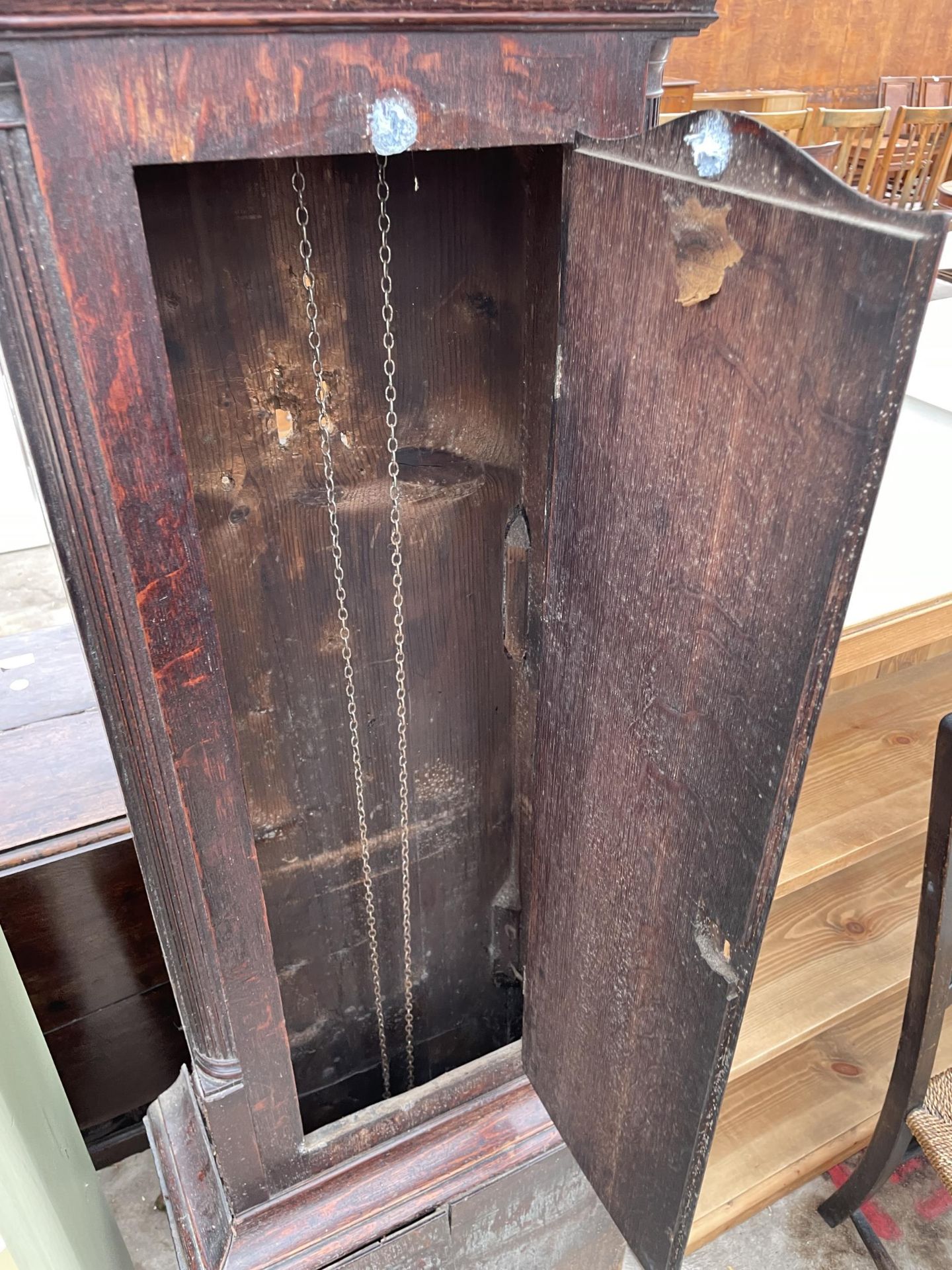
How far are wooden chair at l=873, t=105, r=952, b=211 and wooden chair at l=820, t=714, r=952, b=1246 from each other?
3.62 meters

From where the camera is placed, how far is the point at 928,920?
0.99m

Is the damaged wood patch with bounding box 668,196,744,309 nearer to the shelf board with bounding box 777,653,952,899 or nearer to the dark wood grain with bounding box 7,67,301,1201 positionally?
the dark wood grain with bounding box 7,67,301,1201

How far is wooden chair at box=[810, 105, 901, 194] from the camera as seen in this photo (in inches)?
140

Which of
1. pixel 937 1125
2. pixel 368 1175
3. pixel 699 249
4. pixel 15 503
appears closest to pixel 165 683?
pixel 699 249

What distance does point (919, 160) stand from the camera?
4020 millimetres

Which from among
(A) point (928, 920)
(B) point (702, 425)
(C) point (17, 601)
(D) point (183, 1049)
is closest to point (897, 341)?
(B) point (702, 425)

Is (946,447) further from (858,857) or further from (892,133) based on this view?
(892,133)

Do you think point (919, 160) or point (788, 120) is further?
point (919, 160)

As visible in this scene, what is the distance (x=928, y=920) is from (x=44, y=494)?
957 millimetres

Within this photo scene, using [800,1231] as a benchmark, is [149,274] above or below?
above

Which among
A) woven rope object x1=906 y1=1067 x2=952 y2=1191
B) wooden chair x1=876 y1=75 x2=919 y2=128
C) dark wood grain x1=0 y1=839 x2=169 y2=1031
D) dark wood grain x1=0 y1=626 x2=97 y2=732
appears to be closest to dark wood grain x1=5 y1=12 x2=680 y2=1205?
dark wood grain x1=0 y1=839 x2=169 y2=1031

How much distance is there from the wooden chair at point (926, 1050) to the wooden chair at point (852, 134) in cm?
308

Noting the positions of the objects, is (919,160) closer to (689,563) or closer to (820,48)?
(820,48)

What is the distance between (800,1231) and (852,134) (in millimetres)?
4542
